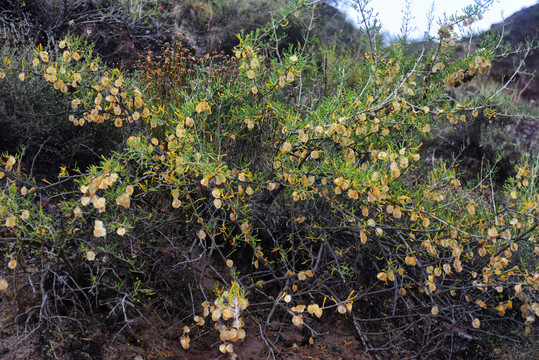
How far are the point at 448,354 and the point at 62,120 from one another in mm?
2901

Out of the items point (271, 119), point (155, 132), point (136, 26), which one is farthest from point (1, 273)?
point (136, 26)

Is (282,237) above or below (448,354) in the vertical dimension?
above

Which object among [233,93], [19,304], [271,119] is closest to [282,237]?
[271,119]

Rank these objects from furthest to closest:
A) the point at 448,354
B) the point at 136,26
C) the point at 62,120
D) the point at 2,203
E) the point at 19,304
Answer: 1. the point at 136,26
2. the point at 62,120
3. the point at 448,354
4. the point at 19,304
5. the point at 2,203

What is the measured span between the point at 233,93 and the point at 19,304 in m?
1.57

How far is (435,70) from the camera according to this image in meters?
2.40

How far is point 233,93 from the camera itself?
2602mm

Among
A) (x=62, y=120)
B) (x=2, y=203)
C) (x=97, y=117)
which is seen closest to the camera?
(x=2, y=203)

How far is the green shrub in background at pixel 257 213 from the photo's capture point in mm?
1964

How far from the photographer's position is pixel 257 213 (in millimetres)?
2574

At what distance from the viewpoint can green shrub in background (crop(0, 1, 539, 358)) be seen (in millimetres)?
1964

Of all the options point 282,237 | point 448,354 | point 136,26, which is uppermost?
point 136,26

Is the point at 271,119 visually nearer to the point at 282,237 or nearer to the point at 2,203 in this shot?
the point at 282,237

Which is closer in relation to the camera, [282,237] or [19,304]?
[19,304]
